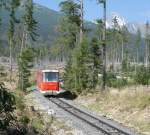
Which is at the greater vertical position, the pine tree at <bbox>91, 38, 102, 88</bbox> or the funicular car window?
the pine tree at <bbox>91, 38, 102, 88</bbox>

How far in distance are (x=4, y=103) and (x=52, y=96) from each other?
35361 mm

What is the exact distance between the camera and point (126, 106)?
31.5 m

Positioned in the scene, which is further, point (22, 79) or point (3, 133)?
point (22, 79)

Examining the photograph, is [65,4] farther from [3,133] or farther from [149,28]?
[149,28]

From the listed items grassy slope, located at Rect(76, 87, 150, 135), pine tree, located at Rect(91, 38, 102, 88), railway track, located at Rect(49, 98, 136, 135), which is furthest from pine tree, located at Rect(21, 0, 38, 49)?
railway track, located at Rect(49, 98, 136, 135)

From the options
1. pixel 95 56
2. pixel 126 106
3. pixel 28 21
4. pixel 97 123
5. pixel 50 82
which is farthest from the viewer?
pixel 28 21

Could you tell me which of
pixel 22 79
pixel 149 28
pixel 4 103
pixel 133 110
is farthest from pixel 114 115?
pixel 149 28

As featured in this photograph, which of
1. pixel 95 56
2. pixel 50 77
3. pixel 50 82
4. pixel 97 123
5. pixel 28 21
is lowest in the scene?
pixel 97 123

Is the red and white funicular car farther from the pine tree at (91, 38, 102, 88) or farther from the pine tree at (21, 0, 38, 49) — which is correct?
the pine tree at (21, 0, 38, 49)

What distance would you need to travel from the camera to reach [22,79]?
55.0 m

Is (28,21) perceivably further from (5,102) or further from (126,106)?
(5,102)

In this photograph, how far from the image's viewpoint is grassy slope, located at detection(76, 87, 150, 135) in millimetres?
26859

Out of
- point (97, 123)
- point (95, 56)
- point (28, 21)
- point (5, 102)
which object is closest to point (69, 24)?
point (95, 56)

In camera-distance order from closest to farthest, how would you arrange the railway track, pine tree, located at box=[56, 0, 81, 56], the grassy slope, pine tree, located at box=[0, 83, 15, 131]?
pine tree, located at box=[0, 83, 15, 131], the railway track, the grassy slope, pine tree, located at box=[56, 0, 81, 56]
